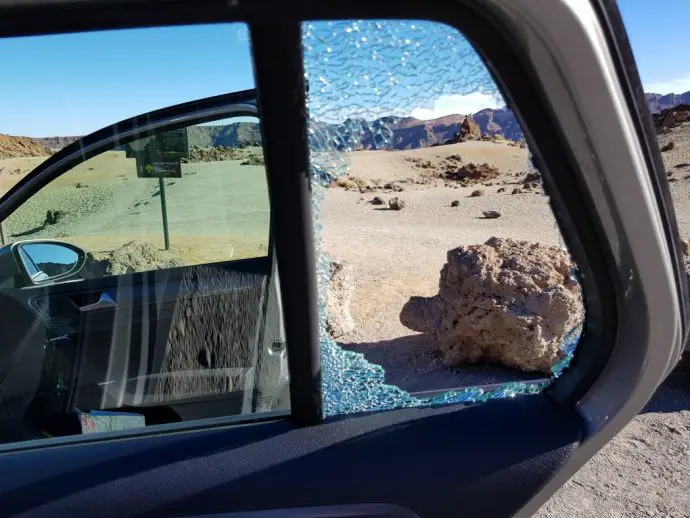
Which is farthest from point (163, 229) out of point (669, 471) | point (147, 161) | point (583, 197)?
point (669, 471)

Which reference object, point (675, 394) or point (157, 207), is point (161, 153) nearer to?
point (157, 207)

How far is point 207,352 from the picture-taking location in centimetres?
177

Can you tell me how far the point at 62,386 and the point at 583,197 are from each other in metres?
1.45

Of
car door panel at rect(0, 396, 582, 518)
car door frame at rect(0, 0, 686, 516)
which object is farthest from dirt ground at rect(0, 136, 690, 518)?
car door panel at rect(0, 396, 582, 518)

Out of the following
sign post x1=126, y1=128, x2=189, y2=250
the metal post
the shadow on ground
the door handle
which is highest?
sign post x1=126, y1=128, x2=189, y2=250

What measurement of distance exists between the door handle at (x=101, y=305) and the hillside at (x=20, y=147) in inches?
20.5

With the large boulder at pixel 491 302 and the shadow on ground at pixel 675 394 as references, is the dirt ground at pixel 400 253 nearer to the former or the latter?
the shadow on ground at pixel 675 394

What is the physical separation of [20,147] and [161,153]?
0.52 metres

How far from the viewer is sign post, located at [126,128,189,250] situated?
1.82 m

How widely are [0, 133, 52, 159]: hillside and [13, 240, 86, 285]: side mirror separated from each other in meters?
0.45

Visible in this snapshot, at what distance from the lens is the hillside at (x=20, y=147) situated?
6.34 ft

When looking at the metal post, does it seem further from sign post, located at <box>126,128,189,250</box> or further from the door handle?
the door handle

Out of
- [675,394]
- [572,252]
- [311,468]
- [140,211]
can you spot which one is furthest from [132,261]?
[675,394]

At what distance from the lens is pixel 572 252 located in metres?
1.14
